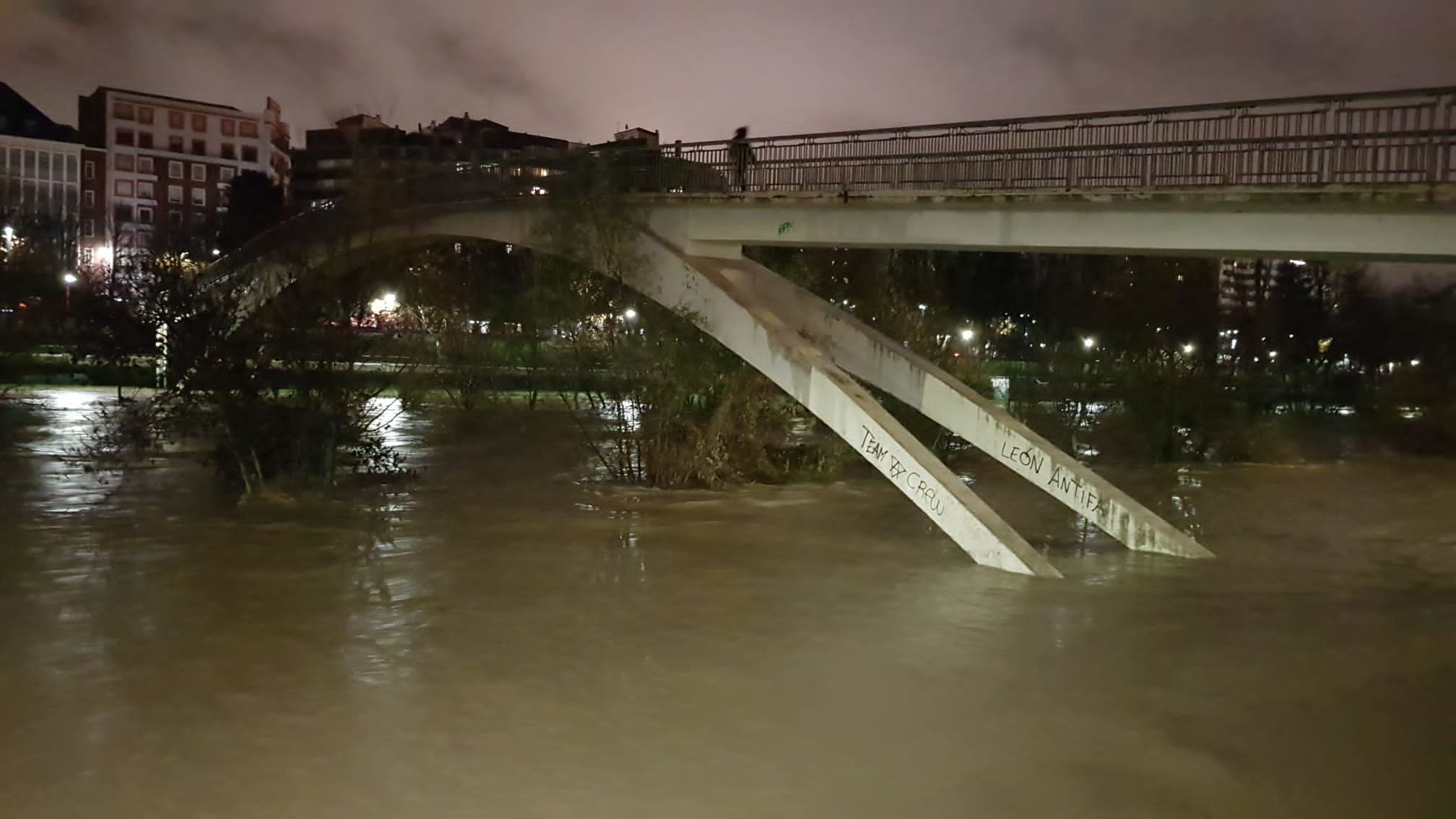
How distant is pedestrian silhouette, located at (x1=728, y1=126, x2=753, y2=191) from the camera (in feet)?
66.2

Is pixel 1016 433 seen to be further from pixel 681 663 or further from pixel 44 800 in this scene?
pixel 44 800

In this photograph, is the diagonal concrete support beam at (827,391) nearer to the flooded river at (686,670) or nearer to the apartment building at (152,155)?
the flooded river at (686,670)

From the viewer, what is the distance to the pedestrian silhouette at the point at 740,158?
2017cm

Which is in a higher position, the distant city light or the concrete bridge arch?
the distant city light

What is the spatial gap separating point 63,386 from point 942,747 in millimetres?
39659

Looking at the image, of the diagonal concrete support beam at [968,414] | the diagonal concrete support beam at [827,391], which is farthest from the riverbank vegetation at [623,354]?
the diagonal concrete support beam at [968,414]

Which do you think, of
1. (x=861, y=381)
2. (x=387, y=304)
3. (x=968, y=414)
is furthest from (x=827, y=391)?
(x=387, y=304)

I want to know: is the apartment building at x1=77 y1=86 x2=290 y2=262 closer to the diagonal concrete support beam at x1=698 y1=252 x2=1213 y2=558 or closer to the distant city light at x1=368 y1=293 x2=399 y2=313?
the distant city light at x1=368 y1=293 x2=399 y2=313

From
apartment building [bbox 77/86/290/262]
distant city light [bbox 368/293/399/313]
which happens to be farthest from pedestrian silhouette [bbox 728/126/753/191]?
apartment building [bbox 77/86/290/262]

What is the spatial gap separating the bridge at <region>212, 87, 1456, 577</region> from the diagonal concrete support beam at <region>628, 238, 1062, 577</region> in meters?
0.03

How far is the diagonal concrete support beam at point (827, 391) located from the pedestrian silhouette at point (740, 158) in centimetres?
141

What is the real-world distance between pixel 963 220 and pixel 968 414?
117 inches

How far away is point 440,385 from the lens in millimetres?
34312

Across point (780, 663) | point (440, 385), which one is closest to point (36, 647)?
point (780, 663)
